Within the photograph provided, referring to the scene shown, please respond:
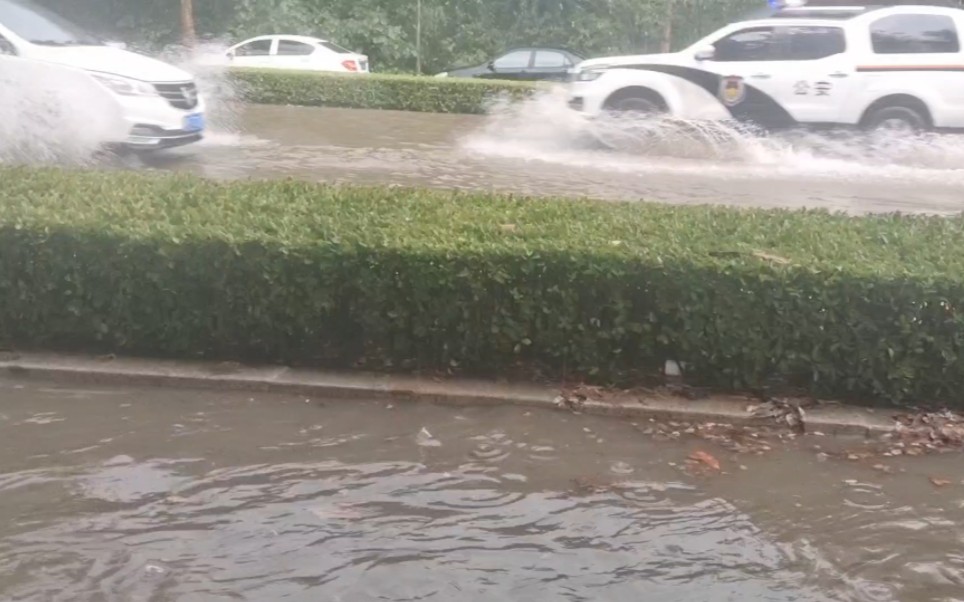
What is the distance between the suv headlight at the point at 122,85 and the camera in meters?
10.5

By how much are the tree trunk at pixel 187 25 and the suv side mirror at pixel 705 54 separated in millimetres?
16163

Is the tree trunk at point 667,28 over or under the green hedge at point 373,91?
over

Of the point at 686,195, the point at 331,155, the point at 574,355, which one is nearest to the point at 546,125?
the point at 331,155

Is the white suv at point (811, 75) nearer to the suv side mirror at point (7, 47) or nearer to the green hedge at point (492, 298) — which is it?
the suv side mirror at point (7, 47)

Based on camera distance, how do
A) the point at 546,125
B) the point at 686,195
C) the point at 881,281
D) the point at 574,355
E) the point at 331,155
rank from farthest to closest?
the point at 546,125
the point at 331,155
the point at 686,195
the point at 574,355
the point at 881,281

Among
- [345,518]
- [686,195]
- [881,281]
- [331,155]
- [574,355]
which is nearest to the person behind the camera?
[345,518]

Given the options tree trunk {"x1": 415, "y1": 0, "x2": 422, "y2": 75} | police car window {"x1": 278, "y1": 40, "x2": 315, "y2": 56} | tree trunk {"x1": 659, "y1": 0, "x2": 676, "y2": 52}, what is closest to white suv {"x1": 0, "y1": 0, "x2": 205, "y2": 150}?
police car window {"x1": 278, "y1": 40, "x2": 315, "y2": 56}

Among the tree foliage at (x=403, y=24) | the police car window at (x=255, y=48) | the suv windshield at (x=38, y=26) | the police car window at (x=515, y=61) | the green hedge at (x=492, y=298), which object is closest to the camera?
the green hedge at (x=492, y=298)

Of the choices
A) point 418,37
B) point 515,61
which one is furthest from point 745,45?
point 418,37

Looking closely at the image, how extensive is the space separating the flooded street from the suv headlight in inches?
44.2

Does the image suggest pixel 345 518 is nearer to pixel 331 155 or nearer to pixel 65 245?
pixel 65 245

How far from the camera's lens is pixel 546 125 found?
1541 cm

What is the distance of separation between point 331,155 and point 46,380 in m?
8.28

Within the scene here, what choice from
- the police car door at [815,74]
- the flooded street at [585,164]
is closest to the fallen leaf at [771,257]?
the flooded street at [585,164]
